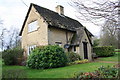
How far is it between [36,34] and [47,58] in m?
6.77

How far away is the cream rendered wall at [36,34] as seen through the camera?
16875 millimetres

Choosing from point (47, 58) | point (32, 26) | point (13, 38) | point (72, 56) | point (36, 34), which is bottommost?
point (72, 56)

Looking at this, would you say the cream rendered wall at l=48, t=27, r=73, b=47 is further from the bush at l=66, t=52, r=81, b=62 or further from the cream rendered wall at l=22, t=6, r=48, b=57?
the bush at l=66, t=52, r=81, b=62

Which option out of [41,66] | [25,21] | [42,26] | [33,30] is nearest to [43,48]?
[41,66]

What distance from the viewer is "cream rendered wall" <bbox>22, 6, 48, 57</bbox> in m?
16.9

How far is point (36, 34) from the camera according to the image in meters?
18.2

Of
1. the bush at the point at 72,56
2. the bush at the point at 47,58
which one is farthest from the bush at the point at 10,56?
the bush at the point at 72,56

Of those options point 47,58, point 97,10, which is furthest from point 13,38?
point 97,10

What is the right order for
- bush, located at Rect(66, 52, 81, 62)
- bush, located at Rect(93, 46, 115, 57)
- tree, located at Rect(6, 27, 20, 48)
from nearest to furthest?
bush, located at Rect(66, 52, 81, 62), bush, located at Rect(93, 46, 115, 57), tree, located at Rect(6, 27, 20, 48)

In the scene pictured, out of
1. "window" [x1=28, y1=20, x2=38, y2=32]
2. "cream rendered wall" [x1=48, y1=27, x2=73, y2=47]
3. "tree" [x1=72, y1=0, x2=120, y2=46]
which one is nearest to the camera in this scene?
"tree" [x1=72, y1=0, x2=120, y2=46]

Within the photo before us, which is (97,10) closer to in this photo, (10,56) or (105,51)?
(10,56)

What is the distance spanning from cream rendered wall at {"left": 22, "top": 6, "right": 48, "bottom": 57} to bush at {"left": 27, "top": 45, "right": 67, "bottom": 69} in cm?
389

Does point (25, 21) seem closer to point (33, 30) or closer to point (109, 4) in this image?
point (33, 30)

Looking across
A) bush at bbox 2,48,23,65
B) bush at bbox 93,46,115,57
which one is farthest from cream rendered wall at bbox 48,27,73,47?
bush at bbox 93,46,115,57
